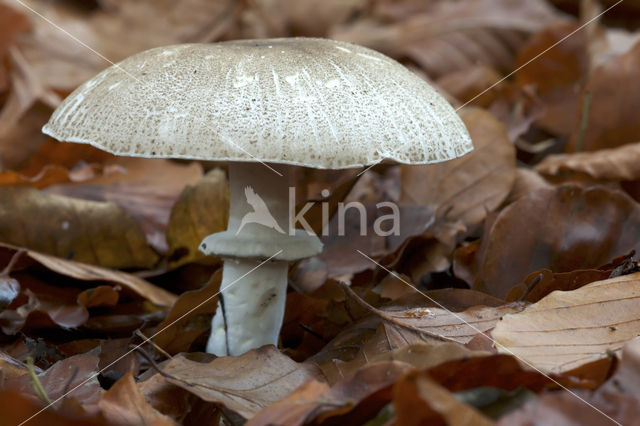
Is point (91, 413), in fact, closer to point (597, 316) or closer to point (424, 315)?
point (424, 315)

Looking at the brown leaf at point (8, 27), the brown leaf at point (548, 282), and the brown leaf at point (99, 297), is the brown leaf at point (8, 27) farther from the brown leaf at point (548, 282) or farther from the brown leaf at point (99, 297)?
the brown leaf at point (548, 282)

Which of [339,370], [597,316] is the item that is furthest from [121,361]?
[597,316]

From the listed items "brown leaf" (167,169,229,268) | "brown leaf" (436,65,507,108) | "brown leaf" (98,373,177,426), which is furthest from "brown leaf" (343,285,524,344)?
"brown leaf" (436,65,507,108)

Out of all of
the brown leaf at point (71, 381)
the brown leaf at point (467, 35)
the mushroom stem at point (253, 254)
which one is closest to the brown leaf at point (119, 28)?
the brown leaf at point (467, 35)

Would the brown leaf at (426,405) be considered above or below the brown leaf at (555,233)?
above

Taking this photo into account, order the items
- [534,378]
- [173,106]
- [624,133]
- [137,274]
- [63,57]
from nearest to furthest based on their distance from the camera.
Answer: [534,378] → [173,106] → [137,274] → [624,133] → [63,57]
